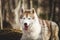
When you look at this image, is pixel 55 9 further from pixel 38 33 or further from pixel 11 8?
pixel 11 8

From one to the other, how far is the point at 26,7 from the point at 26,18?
5.5 inches

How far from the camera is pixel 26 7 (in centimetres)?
181

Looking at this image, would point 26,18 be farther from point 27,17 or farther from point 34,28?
point 34,28

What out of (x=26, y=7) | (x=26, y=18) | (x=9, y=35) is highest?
(x=26, y=7)

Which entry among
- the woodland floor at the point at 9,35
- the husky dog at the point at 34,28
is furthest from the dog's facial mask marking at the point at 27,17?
the woodland floor at the point at 9,35

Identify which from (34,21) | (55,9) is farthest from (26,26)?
(55,9)

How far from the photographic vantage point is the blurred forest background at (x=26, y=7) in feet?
5.89

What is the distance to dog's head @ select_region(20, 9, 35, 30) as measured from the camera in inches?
67.3

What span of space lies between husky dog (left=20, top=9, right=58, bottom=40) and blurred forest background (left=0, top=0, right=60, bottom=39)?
0.05 meters

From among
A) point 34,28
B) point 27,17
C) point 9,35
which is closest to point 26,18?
point 27,17

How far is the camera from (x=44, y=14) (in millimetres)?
1800

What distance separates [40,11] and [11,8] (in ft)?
0.97

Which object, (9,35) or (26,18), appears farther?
(9,35)

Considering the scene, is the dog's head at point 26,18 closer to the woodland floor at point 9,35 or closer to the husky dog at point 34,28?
the husky dog at point 34,28
